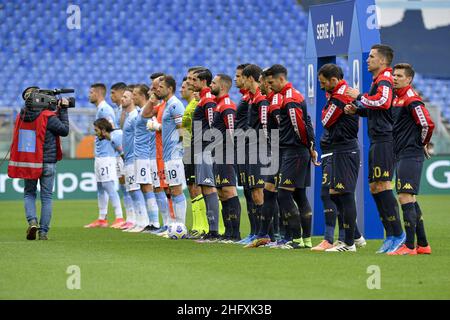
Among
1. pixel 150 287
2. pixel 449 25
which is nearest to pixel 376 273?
pixel 150 287

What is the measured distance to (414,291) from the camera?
817 centimetres

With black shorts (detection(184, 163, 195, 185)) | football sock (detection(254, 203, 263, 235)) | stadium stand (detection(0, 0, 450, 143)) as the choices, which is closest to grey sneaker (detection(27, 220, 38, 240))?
black shorts (detection(184, 163, 195, 185))

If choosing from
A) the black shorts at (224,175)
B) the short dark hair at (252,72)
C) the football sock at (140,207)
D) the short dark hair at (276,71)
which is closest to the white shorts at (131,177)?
the football sock at (140,207)

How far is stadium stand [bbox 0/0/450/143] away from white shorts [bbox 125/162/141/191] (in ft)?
35.4

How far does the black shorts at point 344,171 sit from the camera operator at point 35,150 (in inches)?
161

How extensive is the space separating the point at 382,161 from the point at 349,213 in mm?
711

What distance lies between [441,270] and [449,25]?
22.0m

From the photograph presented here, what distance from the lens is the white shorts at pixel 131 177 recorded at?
53.6 feet

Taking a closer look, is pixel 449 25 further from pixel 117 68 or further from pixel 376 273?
pixel 376 273

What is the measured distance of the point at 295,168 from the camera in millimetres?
11773

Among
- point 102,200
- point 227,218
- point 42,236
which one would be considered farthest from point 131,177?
point 227,218

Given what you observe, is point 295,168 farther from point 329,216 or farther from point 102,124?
point 102,124

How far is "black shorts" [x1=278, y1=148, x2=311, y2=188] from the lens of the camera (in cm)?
1177

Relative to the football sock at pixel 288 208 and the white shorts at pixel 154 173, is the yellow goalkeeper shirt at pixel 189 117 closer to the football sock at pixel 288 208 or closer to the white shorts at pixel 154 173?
the white shorts at pixel 154 173
